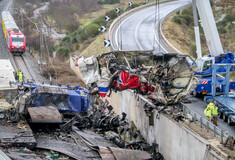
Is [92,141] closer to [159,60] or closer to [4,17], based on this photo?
[159,60]

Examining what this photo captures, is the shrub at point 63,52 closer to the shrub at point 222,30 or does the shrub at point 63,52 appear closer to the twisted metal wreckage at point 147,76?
the shrub at point 222,30

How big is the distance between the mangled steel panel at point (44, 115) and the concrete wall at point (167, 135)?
532 centimetres

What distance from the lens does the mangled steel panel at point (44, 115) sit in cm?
1633

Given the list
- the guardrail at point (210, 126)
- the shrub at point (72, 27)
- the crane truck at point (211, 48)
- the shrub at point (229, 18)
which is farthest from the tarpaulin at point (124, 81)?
the shrub at point (72, 27)

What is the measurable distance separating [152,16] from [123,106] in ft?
124

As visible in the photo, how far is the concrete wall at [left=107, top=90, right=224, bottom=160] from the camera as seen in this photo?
12.9 m

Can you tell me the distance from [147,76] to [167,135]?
3.33 meters

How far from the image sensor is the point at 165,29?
49.4 m

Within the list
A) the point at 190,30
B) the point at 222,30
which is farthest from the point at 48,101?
the point at 190,30

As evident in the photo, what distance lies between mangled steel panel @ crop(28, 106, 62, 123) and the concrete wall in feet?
17.5

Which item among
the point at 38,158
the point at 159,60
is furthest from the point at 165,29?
the point at 38,158

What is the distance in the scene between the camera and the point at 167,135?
16.3m

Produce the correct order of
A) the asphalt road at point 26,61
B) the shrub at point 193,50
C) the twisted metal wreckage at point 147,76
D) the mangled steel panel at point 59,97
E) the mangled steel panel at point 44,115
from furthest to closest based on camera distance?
1. the shrub at point 193,50
2. the asphalt road at point 26,61
3. the mangled steel panel at point 59,97
4. the twisted metal wreckage at point 147,76
5. the mangled steel panel at point 44,115

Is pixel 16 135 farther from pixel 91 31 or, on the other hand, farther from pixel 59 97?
pixel 91 31
